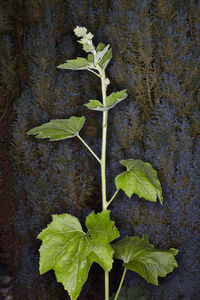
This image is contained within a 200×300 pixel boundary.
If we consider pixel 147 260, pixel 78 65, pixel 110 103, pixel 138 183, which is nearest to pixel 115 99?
pixel 110 103

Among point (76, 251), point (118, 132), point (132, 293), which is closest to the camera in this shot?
point (76, 251)

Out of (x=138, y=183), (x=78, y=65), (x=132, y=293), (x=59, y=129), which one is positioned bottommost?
(x=132, y=293)

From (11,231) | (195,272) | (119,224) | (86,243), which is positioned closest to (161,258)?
(86,243)

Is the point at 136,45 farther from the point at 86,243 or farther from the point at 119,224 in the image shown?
the point at 86,243

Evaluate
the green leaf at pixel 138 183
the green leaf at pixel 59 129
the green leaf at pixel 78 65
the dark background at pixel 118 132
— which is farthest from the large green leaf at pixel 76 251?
the dark background at pixel 118 132

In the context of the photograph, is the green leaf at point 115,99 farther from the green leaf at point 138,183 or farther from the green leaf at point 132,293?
the green leaf at point 132,293

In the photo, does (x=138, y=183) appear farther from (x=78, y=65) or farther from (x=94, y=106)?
(x=78, y=65)
